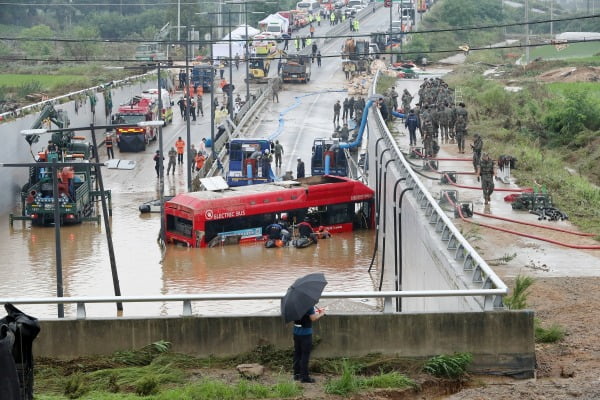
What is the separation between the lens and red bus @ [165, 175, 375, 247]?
4084 cm

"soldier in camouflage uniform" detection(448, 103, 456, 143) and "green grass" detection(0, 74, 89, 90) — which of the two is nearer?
"soldier in camouflage uniform" detection(448, 103, 456, 143)

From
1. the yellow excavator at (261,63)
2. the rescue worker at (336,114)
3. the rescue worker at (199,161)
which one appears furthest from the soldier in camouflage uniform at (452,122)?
the yellow excavator at (261,63)

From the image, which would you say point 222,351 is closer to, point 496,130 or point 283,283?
point 283,283

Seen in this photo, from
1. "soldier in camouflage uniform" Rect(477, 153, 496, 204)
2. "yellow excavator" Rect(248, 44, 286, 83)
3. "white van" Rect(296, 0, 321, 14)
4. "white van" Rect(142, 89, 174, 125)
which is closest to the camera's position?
"soldier in camouflage uniform" Rect(477, 153, 496, 204)

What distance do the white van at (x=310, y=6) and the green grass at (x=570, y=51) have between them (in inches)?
1462

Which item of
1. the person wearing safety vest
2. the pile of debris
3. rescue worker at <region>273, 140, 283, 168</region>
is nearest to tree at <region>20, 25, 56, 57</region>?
the pile of debris

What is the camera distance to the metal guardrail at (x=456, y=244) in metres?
14.9

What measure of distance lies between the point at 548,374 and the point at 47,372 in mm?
5897

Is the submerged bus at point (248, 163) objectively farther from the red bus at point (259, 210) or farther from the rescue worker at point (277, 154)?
the red bus at point (259, 210)

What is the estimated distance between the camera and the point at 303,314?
43.5 ft

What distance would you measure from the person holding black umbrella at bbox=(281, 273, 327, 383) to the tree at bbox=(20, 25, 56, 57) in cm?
10802

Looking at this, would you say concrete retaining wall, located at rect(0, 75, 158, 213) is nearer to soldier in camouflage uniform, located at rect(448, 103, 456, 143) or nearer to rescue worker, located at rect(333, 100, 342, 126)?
rescue worker, located at rect(333, 100, 342, 126)

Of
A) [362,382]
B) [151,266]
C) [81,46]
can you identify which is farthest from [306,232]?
[81,46]

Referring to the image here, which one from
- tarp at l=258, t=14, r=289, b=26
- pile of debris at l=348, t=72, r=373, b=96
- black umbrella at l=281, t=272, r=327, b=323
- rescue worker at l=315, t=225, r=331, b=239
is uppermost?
tarp at l=258, t=14, r=289, b=26
